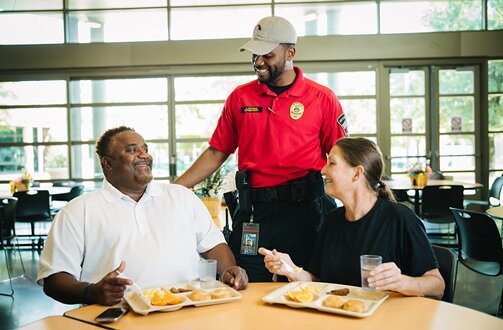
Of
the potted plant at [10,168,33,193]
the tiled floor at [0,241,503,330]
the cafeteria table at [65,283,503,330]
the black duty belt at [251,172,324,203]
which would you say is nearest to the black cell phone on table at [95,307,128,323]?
the cafeteria table at [65,283,503,330]

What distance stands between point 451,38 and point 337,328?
799cm

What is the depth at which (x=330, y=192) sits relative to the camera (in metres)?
2.21

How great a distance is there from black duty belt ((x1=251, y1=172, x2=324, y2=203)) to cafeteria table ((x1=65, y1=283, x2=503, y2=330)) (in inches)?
38.6

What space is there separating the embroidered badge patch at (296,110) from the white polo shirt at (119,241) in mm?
829

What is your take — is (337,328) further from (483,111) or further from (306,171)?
(483,111)

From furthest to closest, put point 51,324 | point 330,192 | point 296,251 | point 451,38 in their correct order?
point 451,38 → point 296,251 → point 330,192 → point 51,324

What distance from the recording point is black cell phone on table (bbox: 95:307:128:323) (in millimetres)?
1596

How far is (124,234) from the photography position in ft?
7.03

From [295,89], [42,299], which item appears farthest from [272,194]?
[42,299]

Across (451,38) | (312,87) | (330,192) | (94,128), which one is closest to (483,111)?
(451,38)

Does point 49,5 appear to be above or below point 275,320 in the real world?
above

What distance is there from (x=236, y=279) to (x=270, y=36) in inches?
49.9

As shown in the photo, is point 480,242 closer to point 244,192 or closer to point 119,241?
point 244,192

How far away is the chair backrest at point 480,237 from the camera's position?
353cm
